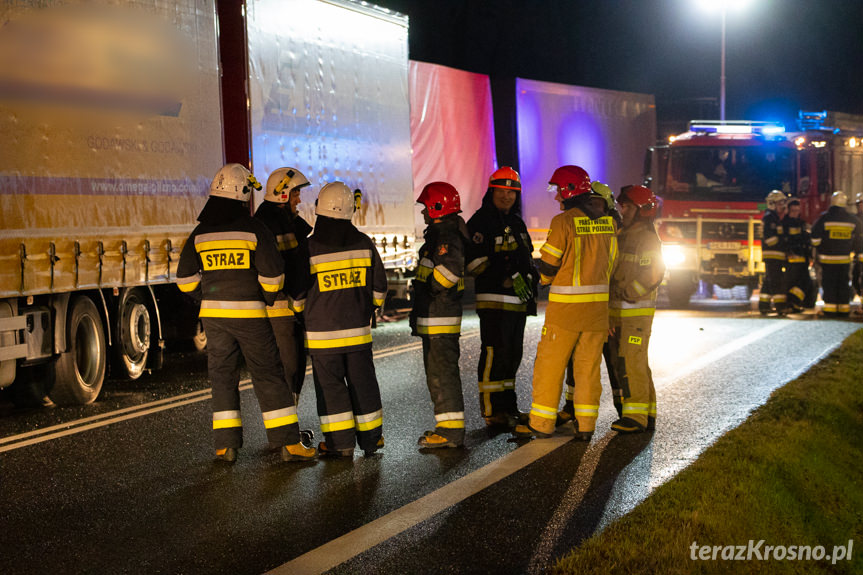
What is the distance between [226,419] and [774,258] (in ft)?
41.7

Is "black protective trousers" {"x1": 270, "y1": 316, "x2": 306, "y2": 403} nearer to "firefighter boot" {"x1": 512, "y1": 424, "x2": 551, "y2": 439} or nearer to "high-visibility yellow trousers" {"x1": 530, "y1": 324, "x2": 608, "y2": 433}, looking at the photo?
"firefighter boot" {"x1": 512, "y1": 424, "x2": 551, "y2": 439}

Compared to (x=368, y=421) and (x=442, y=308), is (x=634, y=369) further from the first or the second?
(x=368, y=421)

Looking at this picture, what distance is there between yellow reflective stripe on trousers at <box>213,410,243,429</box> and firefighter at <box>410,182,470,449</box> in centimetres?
129

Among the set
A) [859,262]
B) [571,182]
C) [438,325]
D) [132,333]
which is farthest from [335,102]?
[859,262]

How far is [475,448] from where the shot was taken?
732 centimetres

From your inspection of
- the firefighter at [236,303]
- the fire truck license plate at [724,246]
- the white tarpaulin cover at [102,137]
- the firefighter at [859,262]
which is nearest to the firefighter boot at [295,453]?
the firefighter at [236,303]

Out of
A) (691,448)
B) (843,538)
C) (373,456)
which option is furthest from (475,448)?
(843,538)

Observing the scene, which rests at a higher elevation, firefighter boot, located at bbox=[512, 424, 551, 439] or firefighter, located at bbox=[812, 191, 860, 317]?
firefighter, located at bbox=[812, 191, 860, 317]

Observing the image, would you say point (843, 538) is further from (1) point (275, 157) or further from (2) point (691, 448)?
(1) point (275, 157)

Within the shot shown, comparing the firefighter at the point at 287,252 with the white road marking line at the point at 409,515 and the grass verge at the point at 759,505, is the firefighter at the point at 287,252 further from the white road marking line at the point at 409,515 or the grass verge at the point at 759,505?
the grass verge at the point at 759,505

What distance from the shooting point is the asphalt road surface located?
5.02 metres

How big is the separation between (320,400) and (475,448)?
1.14 m

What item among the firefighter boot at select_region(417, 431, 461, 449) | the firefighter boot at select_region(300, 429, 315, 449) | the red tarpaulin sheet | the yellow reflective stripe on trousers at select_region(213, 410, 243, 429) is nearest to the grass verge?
the firefighter boot at select_region(417, 431, 461, 449)

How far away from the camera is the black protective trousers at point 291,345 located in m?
7.64
